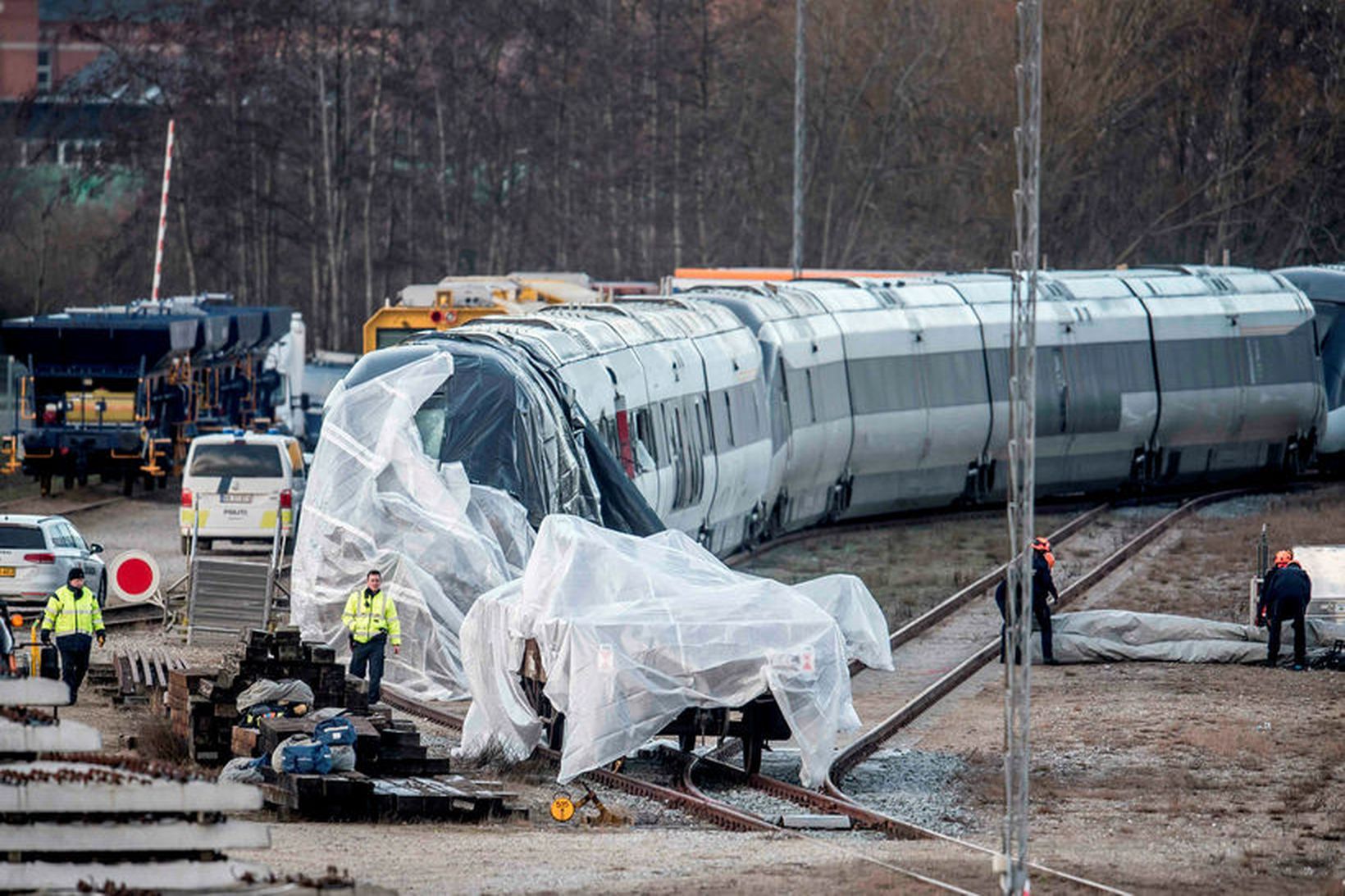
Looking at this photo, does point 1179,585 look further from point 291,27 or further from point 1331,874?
point 291,27

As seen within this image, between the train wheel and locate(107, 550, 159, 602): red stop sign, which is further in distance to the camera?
locate(107, 550, 159, 602): red stop sign

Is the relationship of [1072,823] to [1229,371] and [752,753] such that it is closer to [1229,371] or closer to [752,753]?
[752,753]

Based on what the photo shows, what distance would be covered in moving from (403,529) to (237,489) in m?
10.3

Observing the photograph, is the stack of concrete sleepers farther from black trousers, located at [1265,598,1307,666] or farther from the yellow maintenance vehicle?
the yellow maintenance vehicle

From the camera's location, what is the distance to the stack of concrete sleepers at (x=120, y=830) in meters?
12.6

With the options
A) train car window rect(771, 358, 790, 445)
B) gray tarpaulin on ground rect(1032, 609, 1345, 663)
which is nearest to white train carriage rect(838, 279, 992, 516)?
train car window rect(771, 358, 790, 445)

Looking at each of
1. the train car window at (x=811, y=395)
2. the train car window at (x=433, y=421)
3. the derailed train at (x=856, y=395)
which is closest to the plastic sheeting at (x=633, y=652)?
the train car window at (x=433, y=421)

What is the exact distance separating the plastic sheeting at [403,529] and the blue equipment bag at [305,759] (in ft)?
18.6

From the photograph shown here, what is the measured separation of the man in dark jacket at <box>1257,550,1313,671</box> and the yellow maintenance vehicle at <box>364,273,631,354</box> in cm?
1156

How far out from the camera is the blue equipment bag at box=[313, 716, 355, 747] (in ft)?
59.0

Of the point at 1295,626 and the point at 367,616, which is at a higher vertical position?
the point at 367,616

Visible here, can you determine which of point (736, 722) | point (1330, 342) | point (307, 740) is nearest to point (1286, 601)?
point (736, 722)

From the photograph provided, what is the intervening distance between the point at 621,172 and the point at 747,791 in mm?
51267

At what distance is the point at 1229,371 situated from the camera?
4288 cm
